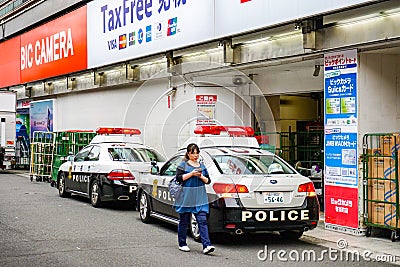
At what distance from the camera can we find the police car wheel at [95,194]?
14.9 metres

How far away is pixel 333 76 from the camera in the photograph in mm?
11734

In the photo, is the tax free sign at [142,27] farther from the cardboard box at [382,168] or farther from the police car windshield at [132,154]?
the cardboard box at [382,168]

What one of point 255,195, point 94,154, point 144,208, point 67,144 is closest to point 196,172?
point 255,195

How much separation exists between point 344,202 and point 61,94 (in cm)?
1871

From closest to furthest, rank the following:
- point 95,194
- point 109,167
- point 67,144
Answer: point 109,167, point 95,194, point 67,144

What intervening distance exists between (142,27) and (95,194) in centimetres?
586

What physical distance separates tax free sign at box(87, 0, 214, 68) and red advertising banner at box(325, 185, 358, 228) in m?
5.25

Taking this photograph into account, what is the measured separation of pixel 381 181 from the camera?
1088cm

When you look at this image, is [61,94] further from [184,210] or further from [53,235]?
[184,210]

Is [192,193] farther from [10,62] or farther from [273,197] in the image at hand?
[10,62]

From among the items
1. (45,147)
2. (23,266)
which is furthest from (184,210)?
(45,147)

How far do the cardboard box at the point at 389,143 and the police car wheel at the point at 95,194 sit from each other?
6906 millimetres

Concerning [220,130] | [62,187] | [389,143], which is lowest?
[62,187]

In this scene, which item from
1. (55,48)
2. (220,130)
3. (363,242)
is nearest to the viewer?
(363,242)
